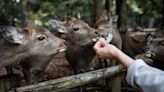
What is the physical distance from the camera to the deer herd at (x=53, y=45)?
15.3 feet

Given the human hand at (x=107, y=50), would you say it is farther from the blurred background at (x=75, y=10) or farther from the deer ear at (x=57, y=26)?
the blurred background at (x=75, y=10)

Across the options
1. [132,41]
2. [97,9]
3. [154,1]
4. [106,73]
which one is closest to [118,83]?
[106,73]

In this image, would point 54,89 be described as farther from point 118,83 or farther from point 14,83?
point 14,83

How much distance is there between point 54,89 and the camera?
13.2 feet

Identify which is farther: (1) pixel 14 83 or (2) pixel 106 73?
(1) pixel 14 83

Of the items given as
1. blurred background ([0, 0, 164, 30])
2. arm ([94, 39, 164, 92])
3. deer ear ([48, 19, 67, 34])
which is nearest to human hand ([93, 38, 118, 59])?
arm ([94, 39, 164, 92])

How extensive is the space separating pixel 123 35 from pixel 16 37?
12.1ft

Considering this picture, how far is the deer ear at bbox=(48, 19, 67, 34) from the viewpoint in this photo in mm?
5152

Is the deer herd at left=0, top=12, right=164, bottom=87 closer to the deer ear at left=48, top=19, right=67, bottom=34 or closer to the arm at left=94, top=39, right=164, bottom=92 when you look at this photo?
the deer ear at left=48, top=19, right=67, bottom=34

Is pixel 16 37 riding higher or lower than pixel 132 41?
higher

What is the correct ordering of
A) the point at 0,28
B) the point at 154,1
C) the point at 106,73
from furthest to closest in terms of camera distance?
the point at 154,1 → the point at 106,73 → the point at 0,28

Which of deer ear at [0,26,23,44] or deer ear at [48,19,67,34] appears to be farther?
deer ear at [48,19,67,34]

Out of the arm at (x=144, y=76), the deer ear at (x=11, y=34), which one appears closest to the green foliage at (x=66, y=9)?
the deer ear at (x=11, y=34)

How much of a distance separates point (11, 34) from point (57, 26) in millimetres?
900
